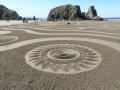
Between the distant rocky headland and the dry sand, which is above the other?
the distant rocky headland

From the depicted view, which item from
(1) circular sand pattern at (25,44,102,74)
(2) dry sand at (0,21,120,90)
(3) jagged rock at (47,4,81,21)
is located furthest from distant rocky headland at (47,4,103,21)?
(2) dry sand at (0,21,120,90)

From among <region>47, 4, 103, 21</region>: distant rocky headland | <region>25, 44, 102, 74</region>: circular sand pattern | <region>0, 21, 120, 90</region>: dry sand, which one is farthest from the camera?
<region>47, 4, 103, 21</region>: distant rocky headland

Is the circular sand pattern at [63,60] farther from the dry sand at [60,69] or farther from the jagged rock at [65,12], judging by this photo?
the jagged rock at [65,12]

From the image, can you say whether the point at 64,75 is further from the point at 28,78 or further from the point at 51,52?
the point at 51,52

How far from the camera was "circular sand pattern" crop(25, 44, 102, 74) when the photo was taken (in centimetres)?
770

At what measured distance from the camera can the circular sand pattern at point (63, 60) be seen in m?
7.70

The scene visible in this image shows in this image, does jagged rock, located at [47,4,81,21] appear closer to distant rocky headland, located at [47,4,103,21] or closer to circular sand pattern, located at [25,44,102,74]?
distant rocky headland, located at [47,4,103,21]

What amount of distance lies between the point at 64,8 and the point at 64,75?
424 feet

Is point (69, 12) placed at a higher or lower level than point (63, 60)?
higher

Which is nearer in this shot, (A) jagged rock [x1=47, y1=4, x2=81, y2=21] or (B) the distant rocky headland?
(B) the distant rocky headland

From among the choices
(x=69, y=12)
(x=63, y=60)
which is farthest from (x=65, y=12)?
(x=63, y=60)

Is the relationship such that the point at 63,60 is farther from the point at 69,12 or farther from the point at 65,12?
the point at 69,12

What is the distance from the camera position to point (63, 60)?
28.8 feet

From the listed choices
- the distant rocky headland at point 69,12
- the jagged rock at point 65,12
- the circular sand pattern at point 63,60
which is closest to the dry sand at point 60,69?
the circular sand pattern at point 63,60
